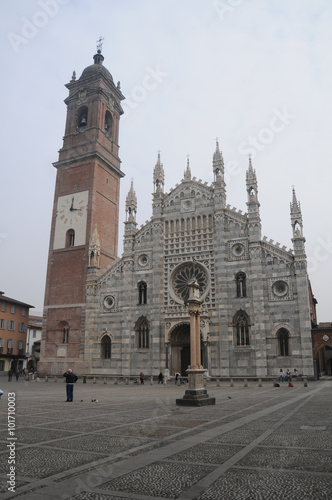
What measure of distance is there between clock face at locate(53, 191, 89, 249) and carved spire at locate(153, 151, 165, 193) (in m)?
8.44

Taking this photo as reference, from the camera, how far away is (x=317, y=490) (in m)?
5.62

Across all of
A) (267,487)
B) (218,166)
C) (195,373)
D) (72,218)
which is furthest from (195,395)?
(72,218)

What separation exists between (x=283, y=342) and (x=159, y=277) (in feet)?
43.2

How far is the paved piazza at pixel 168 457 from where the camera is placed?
559cm

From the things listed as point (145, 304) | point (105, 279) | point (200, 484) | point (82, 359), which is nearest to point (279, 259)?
point (145, 304)

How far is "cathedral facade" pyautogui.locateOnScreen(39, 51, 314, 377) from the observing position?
3494 cm

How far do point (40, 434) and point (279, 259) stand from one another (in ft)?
96.4

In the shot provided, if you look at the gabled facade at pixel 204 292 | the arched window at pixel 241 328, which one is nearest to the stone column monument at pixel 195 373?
the gabled facade at pixel 204 292

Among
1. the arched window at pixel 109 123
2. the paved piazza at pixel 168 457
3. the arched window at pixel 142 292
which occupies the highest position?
the arched window at pixel 109 123

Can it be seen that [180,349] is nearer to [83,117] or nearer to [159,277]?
[159,277]

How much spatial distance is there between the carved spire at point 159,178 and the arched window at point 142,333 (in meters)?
13.7

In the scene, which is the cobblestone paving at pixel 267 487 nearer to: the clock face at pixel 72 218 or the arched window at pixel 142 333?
the arched window at pixel 142 333

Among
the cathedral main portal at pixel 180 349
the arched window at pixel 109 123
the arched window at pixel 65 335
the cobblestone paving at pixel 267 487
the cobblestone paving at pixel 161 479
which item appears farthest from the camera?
the arched window at pixel 109 123

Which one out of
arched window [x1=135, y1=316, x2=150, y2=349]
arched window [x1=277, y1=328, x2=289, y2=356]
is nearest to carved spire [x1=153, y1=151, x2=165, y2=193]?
arched window [x1=135, y1=316, x2=150, y2=349]
